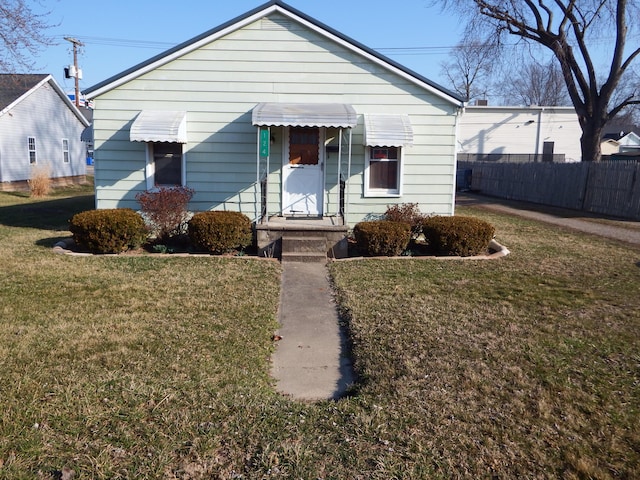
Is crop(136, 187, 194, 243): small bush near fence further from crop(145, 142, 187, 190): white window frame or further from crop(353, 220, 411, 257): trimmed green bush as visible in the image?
crop(353, 220, 411, 257): trimmed green bush

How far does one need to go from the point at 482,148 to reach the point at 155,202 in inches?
1176

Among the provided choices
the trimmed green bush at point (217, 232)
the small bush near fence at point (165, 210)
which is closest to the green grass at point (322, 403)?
the trimmed green bush at point (217, 232)

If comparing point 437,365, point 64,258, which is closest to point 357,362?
point 437,365

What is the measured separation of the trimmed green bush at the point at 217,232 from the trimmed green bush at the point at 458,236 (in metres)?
3.62

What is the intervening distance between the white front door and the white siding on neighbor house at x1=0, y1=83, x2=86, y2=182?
18502 mm

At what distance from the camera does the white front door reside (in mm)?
11055

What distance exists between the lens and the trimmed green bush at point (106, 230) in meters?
9.20

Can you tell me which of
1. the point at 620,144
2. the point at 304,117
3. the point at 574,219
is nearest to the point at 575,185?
the point at 574,219

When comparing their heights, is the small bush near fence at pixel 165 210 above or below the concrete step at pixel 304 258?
above

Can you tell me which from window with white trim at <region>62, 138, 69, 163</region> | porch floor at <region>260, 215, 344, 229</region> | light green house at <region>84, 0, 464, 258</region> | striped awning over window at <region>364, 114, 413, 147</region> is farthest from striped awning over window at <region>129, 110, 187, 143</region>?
window with white trim at <region>62, 138, 69, 163</region>

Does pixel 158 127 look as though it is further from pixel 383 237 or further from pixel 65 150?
pixel 65 150

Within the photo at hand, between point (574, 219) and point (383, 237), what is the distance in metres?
10.0

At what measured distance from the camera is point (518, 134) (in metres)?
35.0

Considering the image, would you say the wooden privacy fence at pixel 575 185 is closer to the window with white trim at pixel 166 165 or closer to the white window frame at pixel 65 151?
the window with white trim at pixel 166 165
